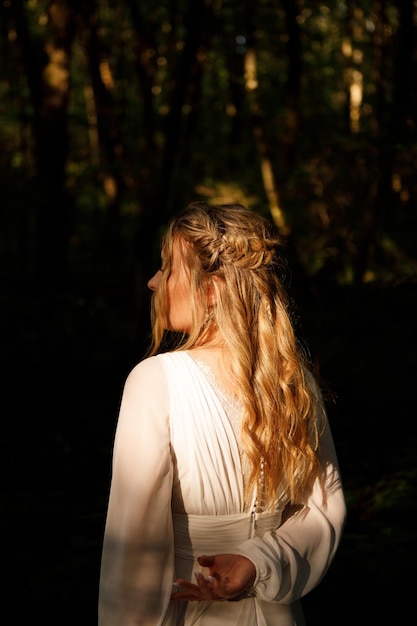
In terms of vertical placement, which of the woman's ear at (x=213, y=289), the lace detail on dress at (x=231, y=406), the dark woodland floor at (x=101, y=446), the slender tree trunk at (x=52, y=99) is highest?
the slender tree trunk at (x=52, y=99)

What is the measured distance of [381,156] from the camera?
7219mm

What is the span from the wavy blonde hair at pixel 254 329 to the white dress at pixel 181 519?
0.10 metres

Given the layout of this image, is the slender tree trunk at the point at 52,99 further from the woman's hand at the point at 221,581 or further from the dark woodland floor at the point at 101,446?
the woman's hand at the point at 221,581

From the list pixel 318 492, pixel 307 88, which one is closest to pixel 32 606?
pixel 318 492

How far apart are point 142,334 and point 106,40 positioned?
17801 millimetres

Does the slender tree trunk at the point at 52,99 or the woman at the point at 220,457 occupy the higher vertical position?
the slender tree trunk at the point at 52,99

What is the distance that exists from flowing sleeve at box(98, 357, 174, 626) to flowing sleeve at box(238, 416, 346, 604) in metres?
0.26

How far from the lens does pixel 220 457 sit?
6.49ft

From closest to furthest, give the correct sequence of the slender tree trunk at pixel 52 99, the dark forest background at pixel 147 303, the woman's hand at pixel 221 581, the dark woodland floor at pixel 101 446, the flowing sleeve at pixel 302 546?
the woman's hand at pixel 221 581
the flowing sleeve at pixel 302 546
the dark woodland floor at pixel 101 446
the dark forest background at pixel 147 303
the slender tree trunk at pixel 52 99

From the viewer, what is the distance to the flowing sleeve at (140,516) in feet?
6.22

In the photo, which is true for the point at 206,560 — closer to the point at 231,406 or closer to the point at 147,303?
the point at 231,406

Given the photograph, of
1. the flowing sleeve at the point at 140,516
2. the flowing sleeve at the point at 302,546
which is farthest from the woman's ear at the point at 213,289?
the flowing sleeve at the point at 302,546

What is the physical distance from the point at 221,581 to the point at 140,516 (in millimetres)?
303

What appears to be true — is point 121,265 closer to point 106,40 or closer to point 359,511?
point 106,40
